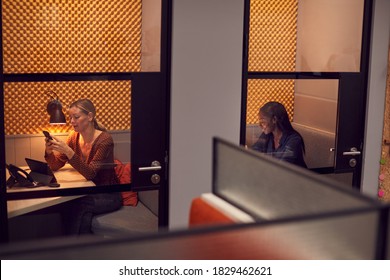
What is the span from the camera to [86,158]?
3912mm

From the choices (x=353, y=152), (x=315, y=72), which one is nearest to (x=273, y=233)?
(x=315, y=72)

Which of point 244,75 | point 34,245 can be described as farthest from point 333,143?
point 34,245

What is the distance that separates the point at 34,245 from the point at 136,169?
8.46 ft

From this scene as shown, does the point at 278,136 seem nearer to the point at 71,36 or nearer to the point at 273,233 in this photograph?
the point at 71,36

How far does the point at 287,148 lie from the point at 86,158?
136cm

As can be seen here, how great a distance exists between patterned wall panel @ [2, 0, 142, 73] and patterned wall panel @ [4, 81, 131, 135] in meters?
0.09

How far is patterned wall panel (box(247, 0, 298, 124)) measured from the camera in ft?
13.8

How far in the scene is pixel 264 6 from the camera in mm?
4211

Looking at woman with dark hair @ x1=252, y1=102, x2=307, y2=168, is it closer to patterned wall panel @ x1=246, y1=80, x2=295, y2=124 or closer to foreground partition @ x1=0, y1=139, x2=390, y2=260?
patterned wall panel @ x1=246, y1=80, x2=295, y2=124

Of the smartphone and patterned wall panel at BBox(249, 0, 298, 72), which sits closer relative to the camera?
the smartphone

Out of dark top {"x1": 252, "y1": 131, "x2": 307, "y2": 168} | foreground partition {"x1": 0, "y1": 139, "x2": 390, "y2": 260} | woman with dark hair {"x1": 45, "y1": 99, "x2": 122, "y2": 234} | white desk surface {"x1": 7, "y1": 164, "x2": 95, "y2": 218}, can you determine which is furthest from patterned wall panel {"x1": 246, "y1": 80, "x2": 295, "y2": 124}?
foreground partition {"x1": 0, "y1": 139, "x2": 390, "y2": 260}

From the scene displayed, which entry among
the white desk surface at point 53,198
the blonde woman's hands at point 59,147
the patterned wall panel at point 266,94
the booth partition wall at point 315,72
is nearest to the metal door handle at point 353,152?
the booth partition wall at point 315,72
